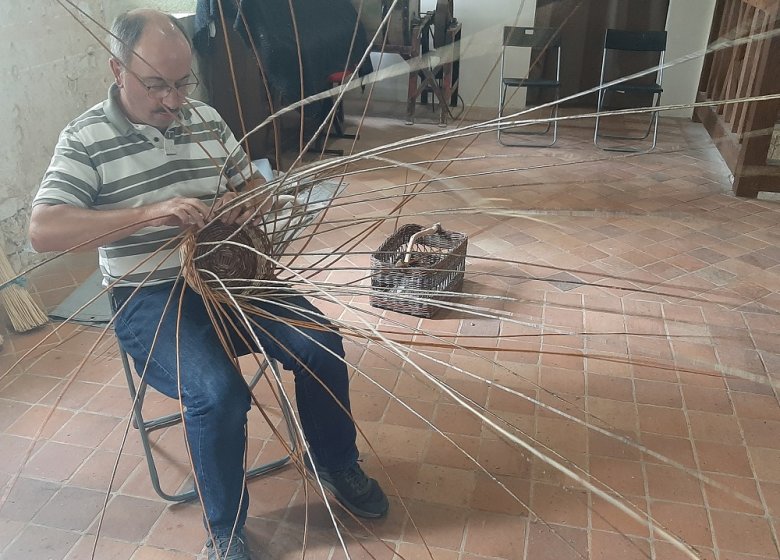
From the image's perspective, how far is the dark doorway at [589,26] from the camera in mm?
4953

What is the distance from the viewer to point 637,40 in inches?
176

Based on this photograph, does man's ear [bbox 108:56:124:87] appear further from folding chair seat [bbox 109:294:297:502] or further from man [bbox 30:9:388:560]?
folding chair seat [bbox 109:294:297:502]

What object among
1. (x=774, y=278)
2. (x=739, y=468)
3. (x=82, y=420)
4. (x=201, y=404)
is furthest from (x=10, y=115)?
(x=774, y=278)

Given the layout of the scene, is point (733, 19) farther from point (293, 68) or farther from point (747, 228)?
point (293, 68)

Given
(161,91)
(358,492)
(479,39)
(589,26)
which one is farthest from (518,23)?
(358,492)

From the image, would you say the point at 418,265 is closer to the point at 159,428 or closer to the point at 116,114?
the point at 159,428

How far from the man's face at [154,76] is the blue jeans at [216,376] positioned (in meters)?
0.37

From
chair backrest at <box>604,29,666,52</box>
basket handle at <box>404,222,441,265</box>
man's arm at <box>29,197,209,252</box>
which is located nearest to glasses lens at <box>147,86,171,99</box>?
man's arm at <box>29,197,209,252</box>

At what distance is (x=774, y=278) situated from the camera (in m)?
2.72

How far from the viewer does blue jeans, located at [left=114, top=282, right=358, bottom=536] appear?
1.31 m

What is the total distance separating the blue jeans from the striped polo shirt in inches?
3.1

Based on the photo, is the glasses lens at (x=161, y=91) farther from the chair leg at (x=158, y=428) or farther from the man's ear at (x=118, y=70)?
the chair leg at (x=158, y=428)

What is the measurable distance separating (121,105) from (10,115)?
4.78ft

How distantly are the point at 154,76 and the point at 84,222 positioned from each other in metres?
0.32
